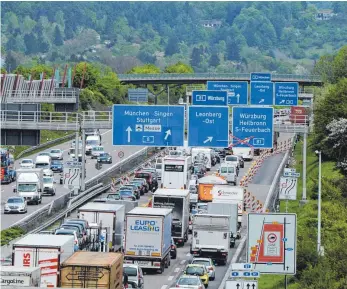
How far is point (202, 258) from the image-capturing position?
58219 millimetres

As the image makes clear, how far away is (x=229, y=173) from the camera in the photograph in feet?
317

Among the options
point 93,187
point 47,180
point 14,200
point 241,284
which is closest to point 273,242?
point 241,284

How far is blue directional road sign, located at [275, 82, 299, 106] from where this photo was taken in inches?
4001

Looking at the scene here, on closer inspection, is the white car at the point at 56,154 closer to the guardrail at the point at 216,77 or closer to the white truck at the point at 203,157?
the white truck at the point at 203,157

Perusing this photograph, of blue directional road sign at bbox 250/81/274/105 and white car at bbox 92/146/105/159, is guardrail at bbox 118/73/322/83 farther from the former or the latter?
blue directional road sign at bbox 250/81/274/105

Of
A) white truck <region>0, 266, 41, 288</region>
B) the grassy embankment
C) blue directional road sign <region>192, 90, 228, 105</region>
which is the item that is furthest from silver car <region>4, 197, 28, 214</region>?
white truck <region>0, 266, 41, 288</region>

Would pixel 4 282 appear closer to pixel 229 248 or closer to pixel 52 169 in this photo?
pixel 229 248

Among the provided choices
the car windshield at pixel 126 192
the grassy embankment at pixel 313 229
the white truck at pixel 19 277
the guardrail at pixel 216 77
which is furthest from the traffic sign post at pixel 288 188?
the guardrail at pixel 216 77

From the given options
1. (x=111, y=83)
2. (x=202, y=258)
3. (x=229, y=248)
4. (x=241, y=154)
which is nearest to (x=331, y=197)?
(x=229, y=248)

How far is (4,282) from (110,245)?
70.2 feet

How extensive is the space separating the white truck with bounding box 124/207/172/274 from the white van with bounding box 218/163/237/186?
38.4 metres

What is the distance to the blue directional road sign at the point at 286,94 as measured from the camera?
101625mm

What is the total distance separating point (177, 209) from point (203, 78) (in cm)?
10915

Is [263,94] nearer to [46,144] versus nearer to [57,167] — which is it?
[57,167]
